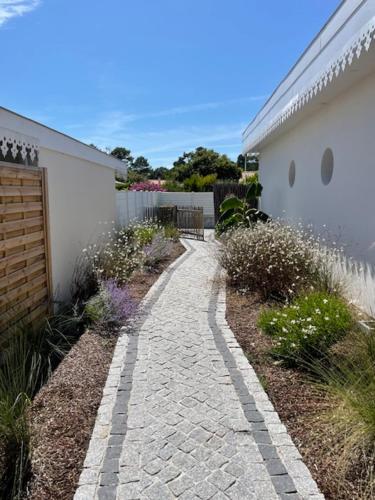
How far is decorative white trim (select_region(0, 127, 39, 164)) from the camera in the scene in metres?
4.36

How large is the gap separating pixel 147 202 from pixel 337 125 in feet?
39.6

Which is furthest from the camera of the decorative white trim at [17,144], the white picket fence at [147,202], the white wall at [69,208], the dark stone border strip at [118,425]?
the white picket fence at [147,202]

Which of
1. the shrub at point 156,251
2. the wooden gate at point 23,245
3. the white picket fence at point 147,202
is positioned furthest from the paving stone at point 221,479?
the white picket fence at point 147,202

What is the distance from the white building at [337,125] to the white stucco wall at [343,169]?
0.01 metres

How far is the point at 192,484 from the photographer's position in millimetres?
2598

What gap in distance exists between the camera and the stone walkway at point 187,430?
258 centimetres

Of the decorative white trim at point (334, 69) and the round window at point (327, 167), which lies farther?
the round window at point (327, 167)

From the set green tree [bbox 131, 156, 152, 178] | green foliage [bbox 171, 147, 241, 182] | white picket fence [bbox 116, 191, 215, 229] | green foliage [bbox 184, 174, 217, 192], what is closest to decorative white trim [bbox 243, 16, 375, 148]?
white picket fence [bbox 116, 191, 215, 229]

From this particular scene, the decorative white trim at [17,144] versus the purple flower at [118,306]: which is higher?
the decorative white trim at [17,144]

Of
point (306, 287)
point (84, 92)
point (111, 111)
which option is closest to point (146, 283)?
point (306, 287)

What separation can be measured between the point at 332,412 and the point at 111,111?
1903 cm

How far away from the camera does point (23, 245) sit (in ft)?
16.6

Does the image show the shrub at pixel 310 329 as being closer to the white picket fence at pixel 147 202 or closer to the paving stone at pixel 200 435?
the paving stone at pixel 200 435

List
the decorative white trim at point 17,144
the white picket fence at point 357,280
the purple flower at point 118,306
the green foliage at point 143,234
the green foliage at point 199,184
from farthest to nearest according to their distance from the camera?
1. the green foliage at point 199,184
2. the green foliage at point 143,234
3. the purple flower at point 118,306
4. the white picket fence at point 357,280
5. the decorative white trim at point 17,144
